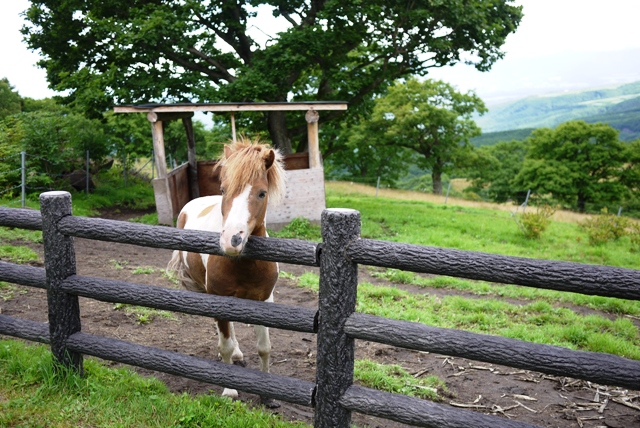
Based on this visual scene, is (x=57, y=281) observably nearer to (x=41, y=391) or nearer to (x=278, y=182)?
(x=41, y=391)

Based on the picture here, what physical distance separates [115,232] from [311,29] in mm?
12580

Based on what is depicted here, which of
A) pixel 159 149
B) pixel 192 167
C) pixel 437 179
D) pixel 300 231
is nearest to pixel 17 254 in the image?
pixel 159 149

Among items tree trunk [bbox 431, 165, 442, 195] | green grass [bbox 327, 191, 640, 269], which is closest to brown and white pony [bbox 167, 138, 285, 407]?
green grass [bbox 327, 191, 640, 269]

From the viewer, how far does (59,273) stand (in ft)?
11.5

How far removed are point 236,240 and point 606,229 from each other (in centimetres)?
1297

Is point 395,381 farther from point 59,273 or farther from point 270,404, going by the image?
point 59,273

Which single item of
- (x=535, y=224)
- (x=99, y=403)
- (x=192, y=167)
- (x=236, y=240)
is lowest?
(x=535, y=224)

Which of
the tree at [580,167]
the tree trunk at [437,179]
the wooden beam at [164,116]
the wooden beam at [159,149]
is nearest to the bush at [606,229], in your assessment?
the wooden beam at [164,116]

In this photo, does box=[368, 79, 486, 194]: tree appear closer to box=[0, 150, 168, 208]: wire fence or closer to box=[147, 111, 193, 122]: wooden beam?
box=[0, 150, 168, 208]: wire fence

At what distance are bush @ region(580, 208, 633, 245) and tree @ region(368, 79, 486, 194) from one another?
76.4 feet

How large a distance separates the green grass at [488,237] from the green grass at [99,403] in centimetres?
832

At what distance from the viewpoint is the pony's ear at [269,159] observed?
3.43 meters

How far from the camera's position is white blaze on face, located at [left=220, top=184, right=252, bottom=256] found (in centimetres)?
287

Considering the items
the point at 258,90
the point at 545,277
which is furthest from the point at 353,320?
the point at 258,90
